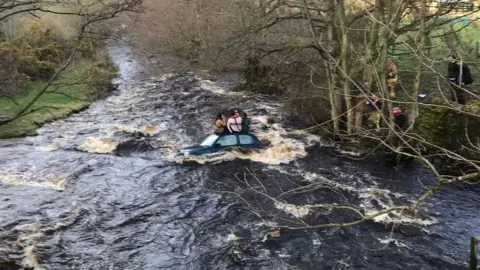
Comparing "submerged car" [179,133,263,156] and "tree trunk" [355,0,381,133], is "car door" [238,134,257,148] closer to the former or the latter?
"submerged car" [179,133,263,156]

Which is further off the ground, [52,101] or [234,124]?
[52,101]

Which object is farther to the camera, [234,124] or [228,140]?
[234,124]

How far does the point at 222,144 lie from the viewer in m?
15.0

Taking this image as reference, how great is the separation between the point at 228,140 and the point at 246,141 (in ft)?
1.92

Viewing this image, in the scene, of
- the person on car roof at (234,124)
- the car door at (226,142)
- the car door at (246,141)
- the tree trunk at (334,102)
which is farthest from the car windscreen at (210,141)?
the tree trunk at (334,102)

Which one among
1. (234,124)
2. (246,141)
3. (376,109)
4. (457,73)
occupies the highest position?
(376,109)

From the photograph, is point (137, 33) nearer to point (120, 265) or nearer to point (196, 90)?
point (196, 90)

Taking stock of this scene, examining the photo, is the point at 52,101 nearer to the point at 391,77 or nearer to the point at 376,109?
the point at 391,77

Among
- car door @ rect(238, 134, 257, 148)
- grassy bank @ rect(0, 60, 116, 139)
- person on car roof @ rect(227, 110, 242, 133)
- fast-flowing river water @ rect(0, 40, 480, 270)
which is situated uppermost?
grassy bank @ rect(0, 60, 116, 139)

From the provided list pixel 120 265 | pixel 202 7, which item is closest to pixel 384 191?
pixel 120 265

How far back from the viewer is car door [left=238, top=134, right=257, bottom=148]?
595 inches

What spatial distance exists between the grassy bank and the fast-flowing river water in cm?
81

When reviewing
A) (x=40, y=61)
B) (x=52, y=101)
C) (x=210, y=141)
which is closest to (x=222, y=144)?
(x=210, y=141)

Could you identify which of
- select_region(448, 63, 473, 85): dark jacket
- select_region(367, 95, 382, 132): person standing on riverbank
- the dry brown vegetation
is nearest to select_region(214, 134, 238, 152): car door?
select_region(367, 95, 382, 132): person standing on riverbank
